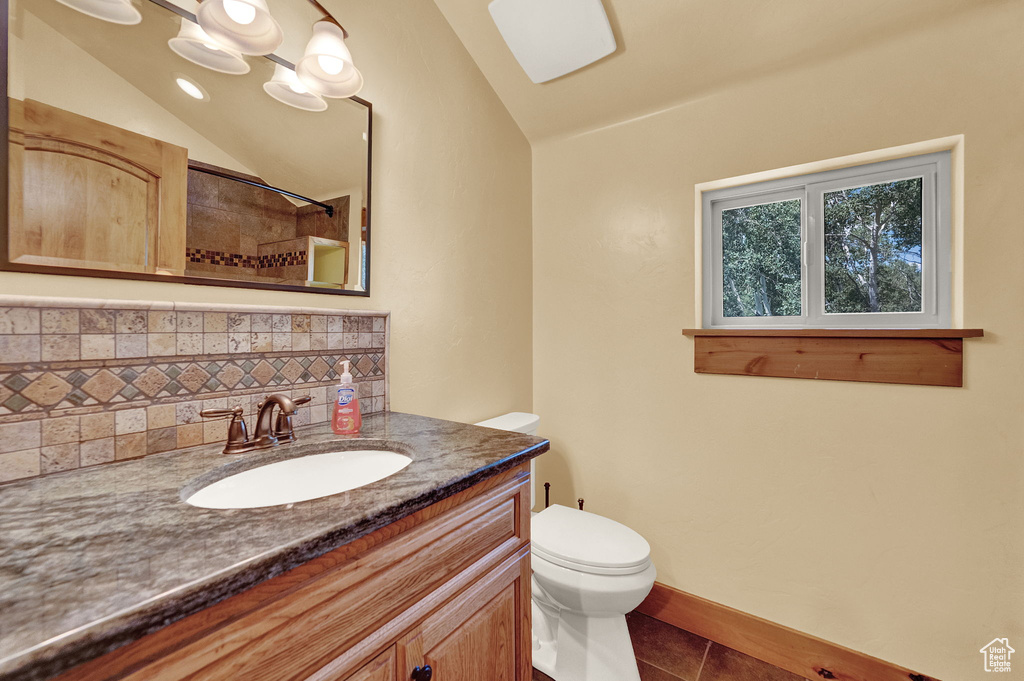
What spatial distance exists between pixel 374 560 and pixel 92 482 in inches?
21.2

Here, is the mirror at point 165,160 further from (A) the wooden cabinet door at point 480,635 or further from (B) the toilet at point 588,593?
(B) the toilet at point 588,593

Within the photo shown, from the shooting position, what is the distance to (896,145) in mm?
1374

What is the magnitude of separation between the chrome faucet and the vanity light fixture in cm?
72

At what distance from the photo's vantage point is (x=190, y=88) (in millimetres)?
957

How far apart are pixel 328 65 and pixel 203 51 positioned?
273mm

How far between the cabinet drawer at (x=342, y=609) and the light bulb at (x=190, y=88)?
106cm

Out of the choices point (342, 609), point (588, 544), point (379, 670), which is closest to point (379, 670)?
point (379, 670)

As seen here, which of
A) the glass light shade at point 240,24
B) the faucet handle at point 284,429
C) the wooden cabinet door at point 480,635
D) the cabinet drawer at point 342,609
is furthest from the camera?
the faucet handle at point 284,429

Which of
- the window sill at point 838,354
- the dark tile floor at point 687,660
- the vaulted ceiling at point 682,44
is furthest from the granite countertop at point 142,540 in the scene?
the vaulted ceiling at point 682,44

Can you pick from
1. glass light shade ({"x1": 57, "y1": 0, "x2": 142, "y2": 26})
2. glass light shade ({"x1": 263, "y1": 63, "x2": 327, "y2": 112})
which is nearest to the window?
glass light shade ({"x1": 263, "y1": 63, "x2": 327, "y2": 112})

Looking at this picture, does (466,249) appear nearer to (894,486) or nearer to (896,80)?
(896,80)

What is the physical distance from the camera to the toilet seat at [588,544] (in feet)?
4.25

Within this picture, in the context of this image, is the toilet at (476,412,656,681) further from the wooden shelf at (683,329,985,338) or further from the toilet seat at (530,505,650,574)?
the wooden shelf at (683,329,985,338)

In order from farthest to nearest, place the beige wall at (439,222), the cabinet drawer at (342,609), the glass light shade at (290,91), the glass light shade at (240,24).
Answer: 1. the beige wall at (439,222)
2. the glass light shade at (290,91)
3. the glass light shade at (240,24)
4. the cabinet drawer at (342,609)
